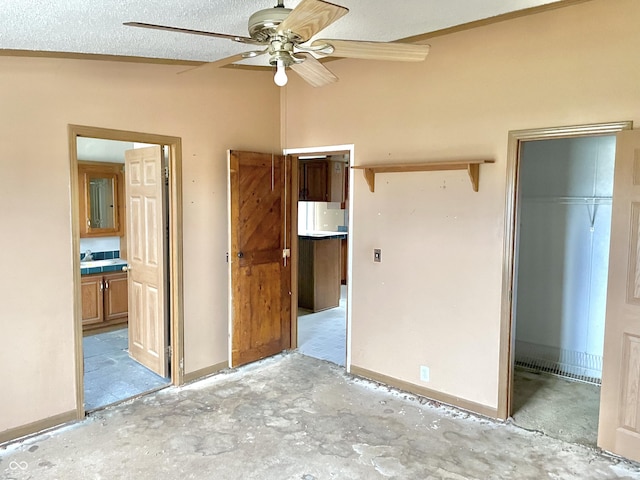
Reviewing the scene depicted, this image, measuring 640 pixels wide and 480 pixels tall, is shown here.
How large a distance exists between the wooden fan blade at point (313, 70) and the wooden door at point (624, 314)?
172 cm

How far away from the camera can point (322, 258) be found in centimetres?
630

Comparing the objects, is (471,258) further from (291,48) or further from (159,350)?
(159,350)

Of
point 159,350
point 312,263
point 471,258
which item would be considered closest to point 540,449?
point 471,258

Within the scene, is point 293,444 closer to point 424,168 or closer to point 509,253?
point 509,253

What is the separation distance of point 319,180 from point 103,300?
3542mm

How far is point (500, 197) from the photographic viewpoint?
316cm

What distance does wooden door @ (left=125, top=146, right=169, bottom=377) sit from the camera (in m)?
3.83

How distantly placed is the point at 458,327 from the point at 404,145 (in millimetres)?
1463

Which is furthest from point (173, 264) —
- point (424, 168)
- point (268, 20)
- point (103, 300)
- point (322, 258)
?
point (322, 258)

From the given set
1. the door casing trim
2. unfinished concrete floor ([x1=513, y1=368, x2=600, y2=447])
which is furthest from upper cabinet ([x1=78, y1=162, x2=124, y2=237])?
unfinished concrete floor ([x1=513, y1=368, x2=600, y2=447])

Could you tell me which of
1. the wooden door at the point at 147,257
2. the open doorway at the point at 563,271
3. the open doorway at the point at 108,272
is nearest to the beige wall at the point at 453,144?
the open doorway at the point at 563,271

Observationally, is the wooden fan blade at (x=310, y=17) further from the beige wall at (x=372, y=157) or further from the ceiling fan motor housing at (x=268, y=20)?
the beige wall at (x=372, y=157)

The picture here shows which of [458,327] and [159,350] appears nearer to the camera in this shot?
[458,327]

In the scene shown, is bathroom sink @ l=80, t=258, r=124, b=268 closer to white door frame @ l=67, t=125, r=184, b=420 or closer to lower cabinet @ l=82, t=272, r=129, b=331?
lower cabinet @ l=82, t=272, r=129, b=331
